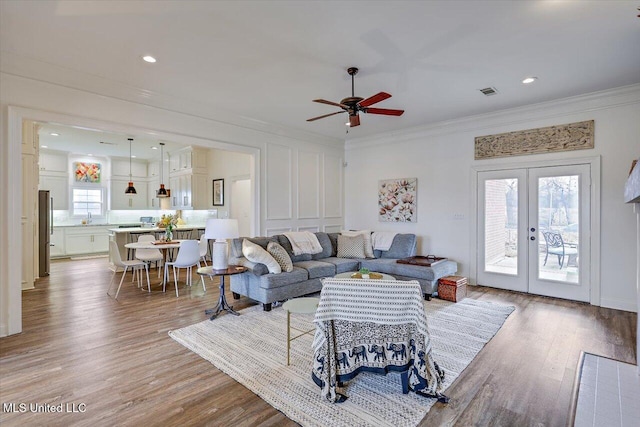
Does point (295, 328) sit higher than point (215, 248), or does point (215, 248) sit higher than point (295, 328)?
→ point (215, 248)

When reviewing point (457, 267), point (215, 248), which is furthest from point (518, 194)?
point (215, 248)

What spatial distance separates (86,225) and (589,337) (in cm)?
1114

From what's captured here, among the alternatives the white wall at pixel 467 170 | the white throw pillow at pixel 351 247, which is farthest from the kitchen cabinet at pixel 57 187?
the white throw pillow at pixel 351 247

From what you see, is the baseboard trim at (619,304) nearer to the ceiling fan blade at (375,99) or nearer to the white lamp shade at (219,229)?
the ceiling fan blade at (375,99)

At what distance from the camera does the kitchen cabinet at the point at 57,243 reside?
8518mm

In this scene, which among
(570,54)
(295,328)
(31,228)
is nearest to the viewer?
(570,54)

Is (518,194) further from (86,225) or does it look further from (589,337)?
(86,225)

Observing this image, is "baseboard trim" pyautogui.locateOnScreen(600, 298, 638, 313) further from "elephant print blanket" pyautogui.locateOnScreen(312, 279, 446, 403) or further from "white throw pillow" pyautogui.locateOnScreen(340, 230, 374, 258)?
"elephant print blanket" pyautogui.locateOnScreen(312, 279, 446, 403)

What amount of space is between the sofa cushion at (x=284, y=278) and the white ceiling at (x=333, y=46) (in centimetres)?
250

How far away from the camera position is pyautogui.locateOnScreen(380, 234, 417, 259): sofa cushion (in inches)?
222

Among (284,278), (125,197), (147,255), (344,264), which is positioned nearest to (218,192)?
(147,255)

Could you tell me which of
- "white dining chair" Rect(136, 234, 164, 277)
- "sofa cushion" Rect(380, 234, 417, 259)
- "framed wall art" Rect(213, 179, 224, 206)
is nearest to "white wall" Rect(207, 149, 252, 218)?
"framed wall art" Rect(213, 179, 224, 206)

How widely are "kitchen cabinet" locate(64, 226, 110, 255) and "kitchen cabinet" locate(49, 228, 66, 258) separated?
0.09 m

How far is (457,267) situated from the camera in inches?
222
